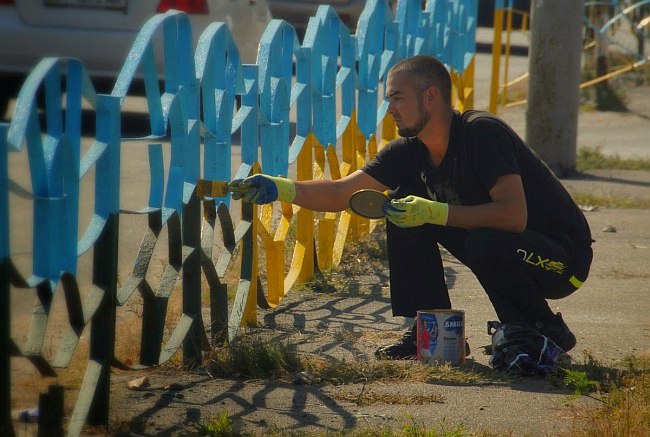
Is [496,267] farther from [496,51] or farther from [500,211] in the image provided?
[496,51]

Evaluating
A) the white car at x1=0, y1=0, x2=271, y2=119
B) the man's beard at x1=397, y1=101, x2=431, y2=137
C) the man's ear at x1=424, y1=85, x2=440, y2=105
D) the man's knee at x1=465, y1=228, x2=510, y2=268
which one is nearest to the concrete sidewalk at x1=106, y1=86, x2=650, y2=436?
the man's knee at x1=465, y1=228, x2=510, y2=268

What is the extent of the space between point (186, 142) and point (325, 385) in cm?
94

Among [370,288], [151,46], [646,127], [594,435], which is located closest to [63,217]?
[151,46]

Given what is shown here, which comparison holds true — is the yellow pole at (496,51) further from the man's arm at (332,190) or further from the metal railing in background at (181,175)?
the man's arm at (332,190)

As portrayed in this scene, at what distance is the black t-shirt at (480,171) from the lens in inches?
175

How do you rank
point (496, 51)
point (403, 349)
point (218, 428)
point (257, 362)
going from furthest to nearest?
point (496, 51)
point (403, 349)
point (257, 362)
point (218, 428)

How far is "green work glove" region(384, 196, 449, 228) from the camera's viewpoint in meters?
4.42

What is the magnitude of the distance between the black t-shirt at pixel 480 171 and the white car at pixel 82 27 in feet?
14.7

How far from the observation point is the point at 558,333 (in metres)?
4.55

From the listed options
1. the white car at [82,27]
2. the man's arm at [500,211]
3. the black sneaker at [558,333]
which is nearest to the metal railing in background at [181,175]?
the man's arm at [500,211]

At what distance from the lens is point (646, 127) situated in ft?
38.0

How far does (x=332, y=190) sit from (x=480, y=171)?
25.1 inches

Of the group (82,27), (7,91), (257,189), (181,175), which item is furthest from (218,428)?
(7,91)

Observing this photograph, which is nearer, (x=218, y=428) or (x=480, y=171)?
→ (x=218, y=428)
